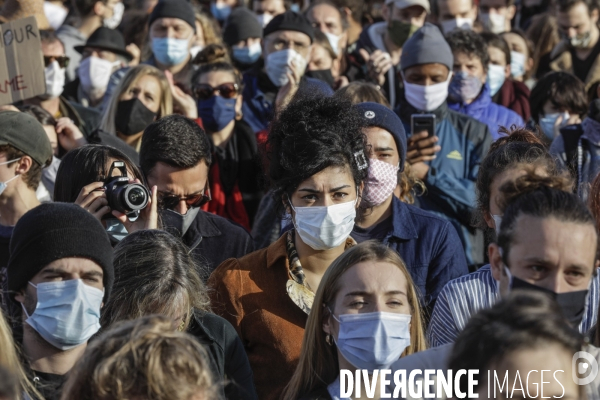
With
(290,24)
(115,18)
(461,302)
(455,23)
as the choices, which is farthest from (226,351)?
(115,18)

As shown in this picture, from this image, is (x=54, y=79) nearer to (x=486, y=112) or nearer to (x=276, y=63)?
(x=276, y=63)

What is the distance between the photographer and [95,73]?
9312 mm

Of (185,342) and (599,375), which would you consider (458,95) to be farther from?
(185,342)

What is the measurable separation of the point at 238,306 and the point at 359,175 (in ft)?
2.91

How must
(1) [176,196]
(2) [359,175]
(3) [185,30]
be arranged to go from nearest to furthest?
1. (2) [359,175]
2. (1) [176,196]
3. (3) [185,30]

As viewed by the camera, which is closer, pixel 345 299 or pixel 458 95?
pixel 345 299

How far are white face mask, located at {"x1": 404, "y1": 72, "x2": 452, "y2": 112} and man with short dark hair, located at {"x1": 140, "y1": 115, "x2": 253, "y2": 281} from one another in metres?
2.14

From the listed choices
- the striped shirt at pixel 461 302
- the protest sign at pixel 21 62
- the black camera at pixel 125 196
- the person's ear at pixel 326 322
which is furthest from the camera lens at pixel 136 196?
the protest sign at pixel 21 62

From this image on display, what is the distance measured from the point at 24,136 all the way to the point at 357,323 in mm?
2547

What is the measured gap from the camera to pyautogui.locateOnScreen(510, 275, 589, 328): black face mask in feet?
12.0

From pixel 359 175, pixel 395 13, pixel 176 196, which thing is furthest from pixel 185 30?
pixel 359 175

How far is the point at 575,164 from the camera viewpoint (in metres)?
7.01

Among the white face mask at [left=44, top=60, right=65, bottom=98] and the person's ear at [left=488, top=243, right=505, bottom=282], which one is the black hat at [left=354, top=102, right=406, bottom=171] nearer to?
the person's ear at [left=488, top=243, right=505, bottom=282]

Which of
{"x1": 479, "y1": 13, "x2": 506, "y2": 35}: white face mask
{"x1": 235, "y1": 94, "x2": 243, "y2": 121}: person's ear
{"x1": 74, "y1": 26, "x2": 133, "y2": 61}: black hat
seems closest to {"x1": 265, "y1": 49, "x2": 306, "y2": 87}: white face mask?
{"x1": 235, "y1": 94, "x2": 243, "y2": 121}: person's ear
